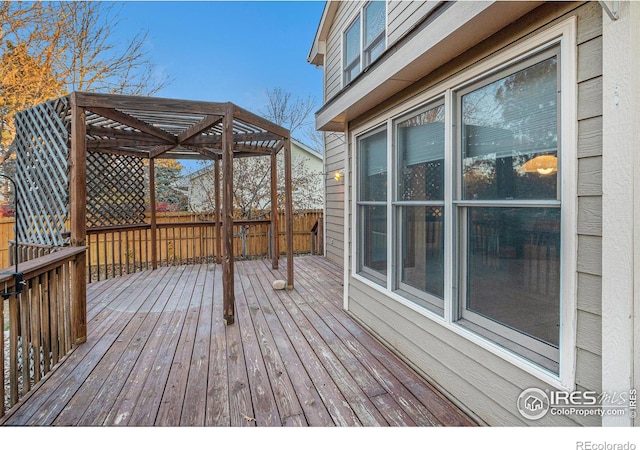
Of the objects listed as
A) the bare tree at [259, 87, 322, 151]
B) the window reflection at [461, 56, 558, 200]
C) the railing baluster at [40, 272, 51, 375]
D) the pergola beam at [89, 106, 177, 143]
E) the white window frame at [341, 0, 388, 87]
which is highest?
the bare tree at [259, 87, 322, 151]

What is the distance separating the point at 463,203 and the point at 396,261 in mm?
1047

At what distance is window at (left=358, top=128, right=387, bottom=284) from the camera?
3285 millimetres

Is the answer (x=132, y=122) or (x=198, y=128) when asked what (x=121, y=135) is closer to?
(x=132, y=122)

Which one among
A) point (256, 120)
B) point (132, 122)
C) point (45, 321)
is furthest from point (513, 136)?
point (132, 122)

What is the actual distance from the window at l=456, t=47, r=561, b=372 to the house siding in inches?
4.8

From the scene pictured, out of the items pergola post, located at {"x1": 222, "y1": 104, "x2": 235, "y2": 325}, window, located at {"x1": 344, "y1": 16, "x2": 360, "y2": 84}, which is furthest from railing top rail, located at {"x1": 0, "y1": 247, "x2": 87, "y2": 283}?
window, located at {"x1": 344, "y1": 16, "x2": 360, "y2": 84}

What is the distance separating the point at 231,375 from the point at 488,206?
2212mm

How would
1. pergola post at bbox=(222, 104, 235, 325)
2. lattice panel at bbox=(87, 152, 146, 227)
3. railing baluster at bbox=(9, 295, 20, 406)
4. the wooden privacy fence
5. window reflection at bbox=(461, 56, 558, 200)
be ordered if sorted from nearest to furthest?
window reflection at bbox=(461, 56, 558, 200)
railing baluster at bbox=(9, 295, 20, 406)
pergola post at bbox=(222, 104, 235, 325)
lattice panel at bbox=(87, 152, 146, 227)
the wooden privacy fence

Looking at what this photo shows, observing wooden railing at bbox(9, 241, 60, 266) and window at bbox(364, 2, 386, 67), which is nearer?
wooden railing at bbox(9, 241, 60, 266)

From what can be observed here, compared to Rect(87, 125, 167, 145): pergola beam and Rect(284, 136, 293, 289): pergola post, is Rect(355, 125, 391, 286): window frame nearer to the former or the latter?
Rect(284, 136, 293, 289): pergola post

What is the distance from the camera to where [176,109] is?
3.47 m

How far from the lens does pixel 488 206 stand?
1.94 m

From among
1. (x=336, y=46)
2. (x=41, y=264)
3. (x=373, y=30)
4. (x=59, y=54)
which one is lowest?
(x=41, y=264)

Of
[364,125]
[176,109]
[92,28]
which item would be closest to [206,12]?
[92,28]
